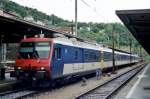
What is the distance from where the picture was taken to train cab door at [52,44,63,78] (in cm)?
2038

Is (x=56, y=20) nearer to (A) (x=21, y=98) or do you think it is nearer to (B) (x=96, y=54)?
(B) (x=96, y=54)

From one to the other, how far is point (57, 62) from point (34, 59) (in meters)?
1.36

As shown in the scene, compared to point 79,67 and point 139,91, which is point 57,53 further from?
point 79,67

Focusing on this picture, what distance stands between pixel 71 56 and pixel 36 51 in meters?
3.91

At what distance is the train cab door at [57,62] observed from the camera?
20375mm

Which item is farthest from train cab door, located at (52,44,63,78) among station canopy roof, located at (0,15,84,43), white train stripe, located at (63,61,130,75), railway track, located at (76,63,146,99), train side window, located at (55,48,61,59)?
railway track, located at (76,63,146,99)

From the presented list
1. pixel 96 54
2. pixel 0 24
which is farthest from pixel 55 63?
pixel 96 54

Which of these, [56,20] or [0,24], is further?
[56,20]

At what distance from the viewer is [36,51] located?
20641 millimetres

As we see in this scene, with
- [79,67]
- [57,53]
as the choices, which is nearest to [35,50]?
[57,53]

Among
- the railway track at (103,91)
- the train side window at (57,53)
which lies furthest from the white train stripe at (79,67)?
the railway track at (103,91)

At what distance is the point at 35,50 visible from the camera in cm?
2064

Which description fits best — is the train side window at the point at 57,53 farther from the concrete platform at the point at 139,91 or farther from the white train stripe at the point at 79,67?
the concrete platform at the point at 139,91

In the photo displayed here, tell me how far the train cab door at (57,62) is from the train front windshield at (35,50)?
0.52 meters
